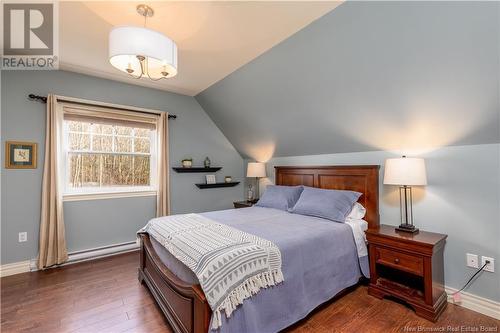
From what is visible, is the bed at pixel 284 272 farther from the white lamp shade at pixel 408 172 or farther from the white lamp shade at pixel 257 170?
the white lamp shade at pixel 257 170

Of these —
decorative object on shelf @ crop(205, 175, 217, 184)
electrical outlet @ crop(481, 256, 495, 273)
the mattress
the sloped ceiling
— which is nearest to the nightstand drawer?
the mattress

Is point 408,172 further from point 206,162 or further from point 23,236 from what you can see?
point 23,236

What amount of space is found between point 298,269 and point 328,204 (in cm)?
104

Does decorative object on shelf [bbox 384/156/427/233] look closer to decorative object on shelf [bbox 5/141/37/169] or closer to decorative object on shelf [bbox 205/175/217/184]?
decorative object on shelf [bbox 205/175/217/184]

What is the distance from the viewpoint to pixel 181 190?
3.99 meters

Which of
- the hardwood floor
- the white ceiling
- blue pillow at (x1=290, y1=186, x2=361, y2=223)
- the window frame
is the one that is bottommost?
the hardwood floor

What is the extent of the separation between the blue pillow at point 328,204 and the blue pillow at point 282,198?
0.57 ft

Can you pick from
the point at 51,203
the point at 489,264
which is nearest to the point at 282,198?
the point at 489,264

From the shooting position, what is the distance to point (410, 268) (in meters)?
2.06

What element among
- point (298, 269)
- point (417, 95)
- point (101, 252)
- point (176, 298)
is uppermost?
point (417, 95)

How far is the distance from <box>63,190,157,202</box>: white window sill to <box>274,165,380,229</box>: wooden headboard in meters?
2.26

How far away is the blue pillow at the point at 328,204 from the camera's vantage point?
257 cm

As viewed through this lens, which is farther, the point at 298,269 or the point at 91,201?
the point at 91,201

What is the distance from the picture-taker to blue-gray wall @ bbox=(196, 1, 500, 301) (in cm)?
169
